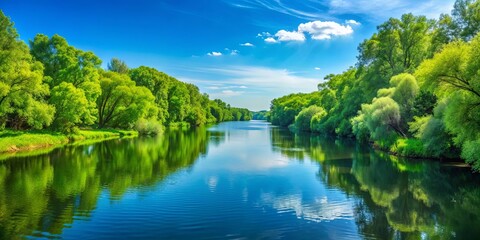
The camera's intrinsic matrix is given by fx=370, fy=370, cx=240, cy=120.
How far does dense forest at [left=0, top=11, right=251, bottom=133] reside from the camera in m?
42.1

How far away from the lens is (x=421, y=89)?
44.1 metres

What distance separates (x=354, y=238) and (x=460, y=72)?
1695 centimetres

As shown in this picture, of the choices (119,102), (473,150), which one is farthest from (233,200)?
A: (119,102)

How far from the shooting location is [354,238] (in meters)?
14.7

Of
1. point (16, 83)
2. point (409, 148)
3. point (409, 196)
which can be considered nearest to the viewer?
point (409, 196)

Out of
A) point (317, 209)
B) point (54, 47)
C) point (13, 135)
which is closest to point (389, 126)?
point (317, 209)

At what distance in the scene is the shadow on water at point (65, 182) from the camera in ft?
52.6

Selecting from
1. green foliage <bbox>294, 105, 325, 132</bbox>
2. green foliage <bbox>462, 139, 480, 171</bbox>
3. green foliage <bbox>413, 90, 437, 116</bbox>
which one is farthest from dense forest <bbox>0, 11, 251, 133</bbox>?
green foliage <bbox>413, 90, 437, 116</bbox>

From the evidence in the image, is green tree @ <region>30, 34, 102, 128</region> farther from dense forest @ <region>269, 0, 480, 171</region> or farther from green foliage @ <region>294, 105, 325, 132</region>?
green foliage @ <region>294, 105, 325, 132</region>

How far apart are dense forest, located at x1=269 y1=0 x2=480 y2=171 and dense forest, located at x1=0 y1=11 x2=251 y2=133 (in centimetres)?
4031

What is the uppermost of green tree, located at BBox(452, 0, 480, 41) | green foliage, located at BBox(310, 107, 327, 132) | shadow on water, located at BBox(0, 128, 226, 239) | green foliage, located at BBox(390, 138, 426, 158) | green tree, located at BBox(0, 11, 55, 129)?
green tree, located at BBox(452, 0, 480, 41)

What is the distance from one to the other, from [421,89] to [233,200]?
33.1m

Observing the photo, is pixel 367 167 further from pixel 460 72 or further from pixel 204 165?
pixel 204 165

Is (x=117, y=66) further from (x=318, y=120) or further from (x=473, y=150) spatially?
(x=473, y=150)
